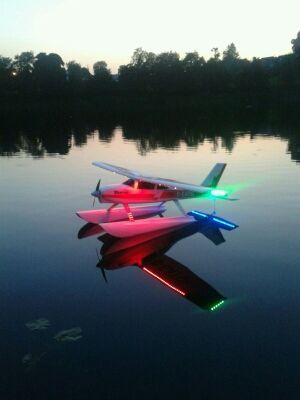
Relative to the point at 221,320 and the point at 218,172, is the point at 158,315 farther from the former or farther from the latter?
the point at 218,172

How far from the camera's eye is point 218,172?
64.1ft

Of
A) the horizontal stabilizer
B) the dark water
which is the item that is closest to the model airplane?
the horizontal stabilizer

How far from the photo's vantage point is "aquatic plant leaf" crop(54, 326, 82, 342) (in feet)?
33.1

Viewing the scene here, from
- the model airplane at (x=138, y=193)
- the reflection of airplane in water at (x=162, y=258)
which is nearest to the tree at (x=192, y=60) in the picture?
the model airplane at (x=138, y=193)

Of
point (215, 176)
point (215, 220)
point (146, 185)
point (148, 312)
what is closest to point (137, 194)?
point (146, 185)

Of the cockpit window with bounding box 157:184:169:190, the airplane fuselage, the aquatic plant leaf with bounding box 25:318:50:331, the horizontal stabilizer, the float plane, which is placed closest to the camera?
the aquatic plant leaf with bounding box 25:318:50:331

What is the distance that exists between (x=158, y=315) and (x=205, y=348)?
6.05 feet

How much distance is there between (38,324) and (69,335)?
992 millimetres

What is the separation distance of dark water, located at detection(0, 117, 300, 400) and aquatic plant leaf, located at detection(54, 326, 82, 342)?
0.12 metres

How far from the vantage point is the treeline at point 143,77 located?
116438mm

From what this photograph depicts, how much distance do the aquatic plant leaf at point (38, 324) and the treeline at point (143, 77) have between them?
365 ft

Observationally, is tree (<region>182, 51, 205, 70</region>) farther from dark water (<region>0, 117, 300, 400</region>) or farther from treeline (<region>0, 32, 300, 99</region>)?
dark water (<region>0, 117, 300, 400</region>)

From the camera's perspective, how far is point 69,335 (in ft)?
33.7

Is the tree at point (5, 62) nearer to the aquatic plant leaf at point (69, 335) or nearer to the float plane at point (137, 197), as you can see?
the float plane at point (137, 197)
